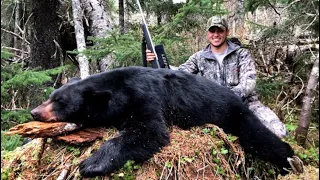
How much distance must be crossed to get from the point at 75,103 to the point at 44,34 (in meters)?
4.40

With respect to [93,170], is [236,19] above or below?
above

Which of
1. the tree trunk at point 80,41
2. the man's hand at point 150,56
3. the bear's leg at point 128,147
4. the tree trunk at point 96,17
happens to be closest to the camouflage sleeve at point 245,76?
the man's hand at point 150,56

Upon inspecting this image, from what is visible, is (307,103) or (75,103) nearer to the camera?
(75,103)

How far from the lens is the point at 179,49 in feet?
21.6

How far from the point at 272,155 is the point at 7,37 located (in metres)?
8.09

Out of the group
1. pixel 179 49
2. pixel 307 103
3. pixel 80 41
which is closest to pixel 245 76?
pixel 307 103

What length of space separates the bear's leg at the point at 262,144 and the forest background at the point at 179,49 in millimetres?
349

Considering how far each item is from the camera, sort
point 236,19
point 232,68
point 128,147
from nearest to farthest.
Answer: point 128,147
point 232,68
point 236,19

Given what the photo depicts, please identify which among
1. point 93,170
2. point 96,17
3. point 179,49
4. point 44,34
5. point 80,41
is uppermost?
point 96,17

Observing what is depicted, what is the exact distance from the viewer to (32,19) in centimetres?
691

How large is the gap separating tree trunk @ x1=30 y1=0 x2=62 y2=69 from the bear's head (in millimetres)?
4023

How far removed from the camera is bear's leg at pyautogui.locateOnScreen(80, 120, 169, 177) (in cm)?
256

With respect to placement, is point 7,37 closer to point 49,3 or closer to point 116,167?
point 49,3

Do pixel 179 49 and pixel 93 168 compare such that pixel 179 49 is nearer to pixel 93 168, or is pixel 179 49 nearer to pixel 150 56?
pixel 150 56
